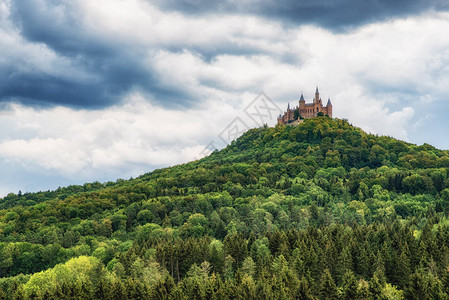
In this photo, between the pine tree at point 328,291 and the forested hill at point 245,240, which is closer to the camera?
the pine tree at point 328,291

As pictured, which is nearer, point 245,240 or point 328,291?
point 328,291

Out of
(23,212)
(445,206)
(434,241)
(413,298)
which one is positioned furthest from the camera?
(23,212)

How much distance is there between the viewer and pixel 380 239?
91688mm

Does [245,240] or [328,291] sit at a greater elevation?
[245,240]

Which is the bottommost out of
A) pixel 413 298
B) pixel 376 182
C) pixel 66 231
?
pixel 413 298

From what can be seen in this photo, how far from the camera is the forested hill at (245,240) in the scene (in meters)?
73.8

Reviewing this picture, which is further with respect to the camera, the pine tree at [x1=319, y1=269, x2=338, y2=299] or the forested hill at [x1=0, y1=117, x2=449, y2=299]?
the forested hill at [x1=0, y1=117, x2=449, y2=299]

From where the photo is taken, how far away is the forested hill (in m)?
73.8

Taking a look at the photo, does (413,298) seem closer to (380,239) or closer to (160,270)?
(380,239)

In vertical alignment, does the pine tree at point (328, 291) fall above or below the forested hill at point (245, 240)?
below

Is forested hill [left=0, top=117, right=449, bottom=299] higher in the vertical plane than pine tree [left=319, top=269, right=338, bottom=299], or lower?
higher

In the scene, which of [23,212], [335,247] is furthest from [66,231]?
[335,247]

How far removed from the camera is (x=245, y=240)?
101750 mm

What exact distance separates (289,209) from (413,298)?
264ft
